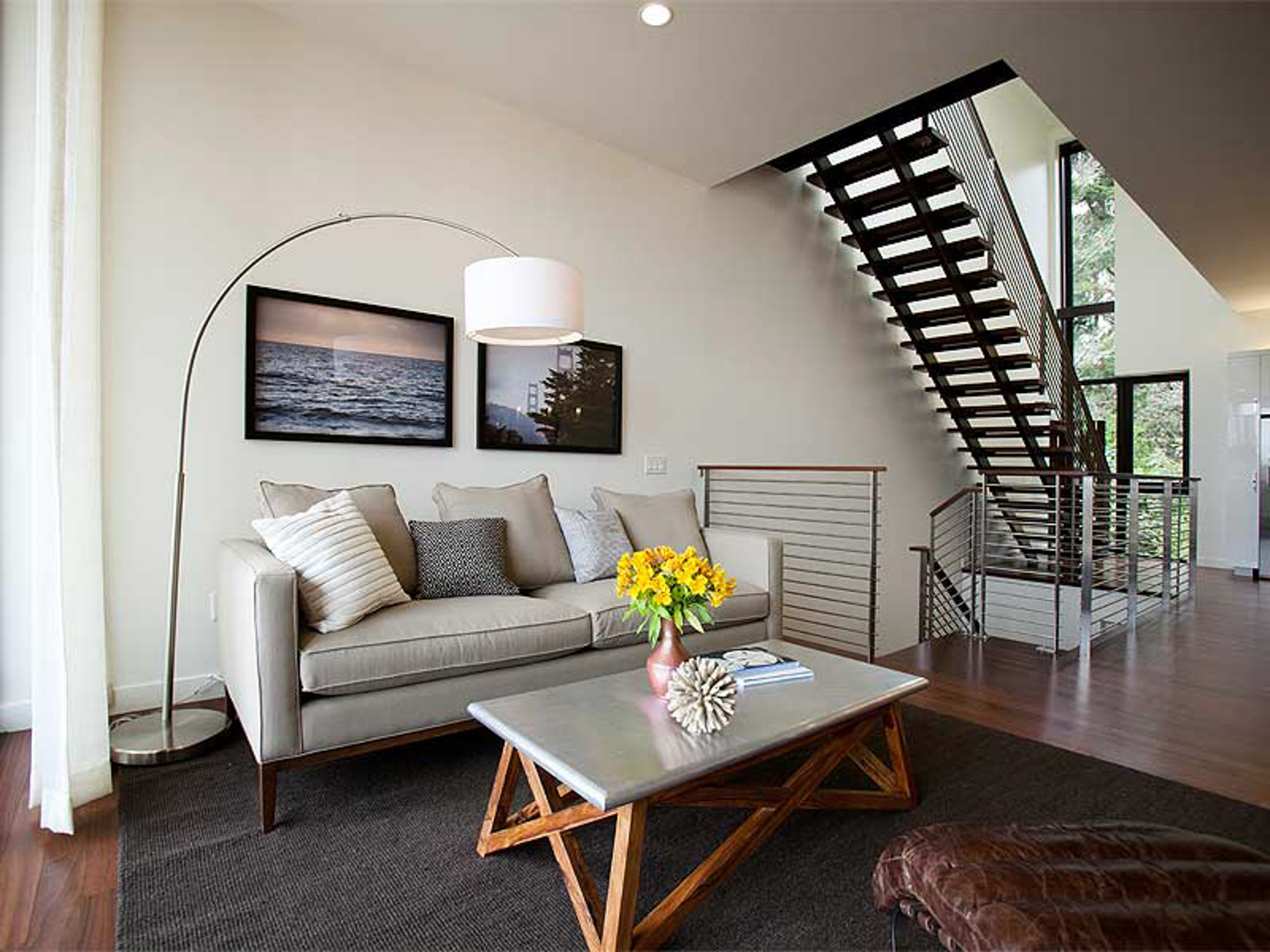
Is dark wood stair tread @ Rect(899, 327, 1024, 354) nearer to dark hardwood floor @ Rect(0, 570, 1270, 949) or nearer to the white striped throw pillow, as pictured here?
dark hardwood floor @ Rect(0, 570, 1270, 949)

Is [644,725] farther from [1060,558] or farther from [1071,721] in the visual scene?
[1060,558]

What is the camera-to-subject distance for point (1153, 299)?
7.90 meters

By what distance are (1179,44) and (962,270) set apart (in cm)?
363

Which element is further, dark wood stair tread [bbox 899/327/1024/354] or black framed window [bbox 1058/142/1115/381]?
black framed window [bbox 1058/142/1115/381]

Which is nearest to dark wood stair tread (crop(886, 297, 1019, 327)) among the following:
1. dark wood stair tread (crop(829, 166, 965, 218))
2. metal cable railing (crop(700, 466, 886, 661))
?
dark wood stair tread (crop(829, 166, 965, 218))

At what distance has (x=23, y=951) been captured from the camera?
1.45 metres

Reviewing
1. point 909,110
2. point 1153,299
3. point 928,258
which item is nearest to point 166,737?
point 909,110

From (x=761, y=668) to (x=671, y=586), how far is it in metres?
0.44

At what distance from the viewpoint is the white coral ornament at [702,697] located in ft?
5.35

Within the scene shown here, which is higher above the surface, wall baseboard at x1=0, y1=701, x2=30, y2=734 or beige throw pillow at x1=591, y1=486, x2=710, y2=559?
beige throw pillow at x1=591, y1=486, x2=710, y2=559

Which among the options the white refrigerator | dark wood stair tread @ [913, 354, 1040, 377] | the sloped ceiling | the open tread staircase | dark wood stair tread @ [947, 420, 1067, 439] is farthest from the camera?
the white refrigerator

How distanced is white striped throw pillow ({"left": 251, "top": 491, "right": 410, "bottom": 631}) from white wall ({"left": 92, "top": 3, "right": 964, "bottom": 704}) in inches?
32.7

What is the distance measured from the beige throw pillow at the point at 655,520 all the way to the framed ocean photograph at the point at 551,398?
48 centimetres

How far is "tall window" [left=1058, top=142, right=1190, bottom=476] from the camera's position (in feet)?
26.0
